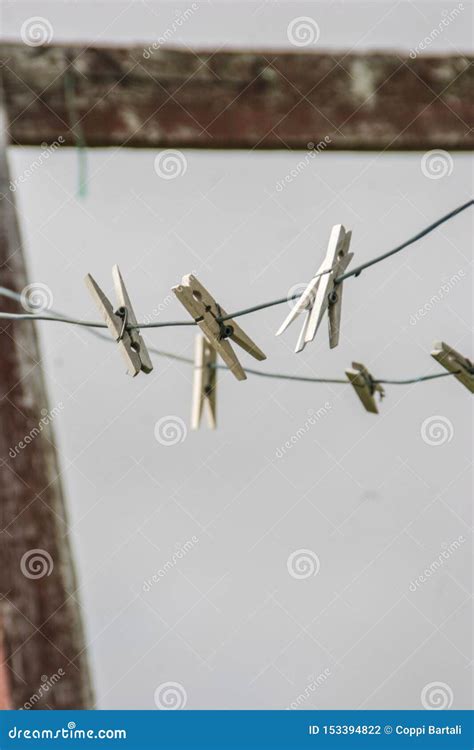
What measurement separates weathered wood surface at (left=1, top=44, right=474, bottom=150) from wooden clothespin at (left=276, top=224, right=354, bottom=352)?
730 mm

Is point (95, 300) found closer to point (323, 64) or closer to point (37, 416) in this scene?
point (37, 416)

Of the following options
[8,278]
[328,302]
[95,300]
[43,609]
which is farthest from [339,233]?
[43,609]

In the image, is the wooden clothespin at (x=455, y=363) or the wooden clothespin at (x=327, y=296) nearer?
the wooden clothespin at (x=327, y=296)

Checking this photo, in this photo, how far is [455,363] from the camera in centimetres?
427

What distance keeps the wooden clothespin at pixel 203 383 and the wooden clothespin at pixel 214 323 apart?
2.31ft

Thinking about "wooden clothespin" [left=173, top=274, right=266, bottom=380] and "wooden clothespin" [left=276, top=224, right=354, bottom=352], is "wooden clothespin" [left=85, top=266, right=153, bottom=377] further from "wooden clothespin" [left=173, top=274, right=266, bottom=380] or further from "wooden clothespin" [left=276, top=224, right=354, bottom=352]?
"wooden clothespin" [left=276, top=224, right=354, bottom=352]

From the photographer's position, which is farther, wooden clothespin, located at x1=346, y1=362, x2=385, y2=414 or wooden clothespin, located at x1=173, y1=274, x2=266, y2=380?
wooden clothespin, located at x1=346, y1=362, x2=385, y2=414

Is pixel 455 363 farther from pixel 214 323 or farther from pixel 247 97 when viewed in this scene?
pixel 247 97

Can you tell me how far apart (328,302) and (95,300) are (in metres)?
0.51

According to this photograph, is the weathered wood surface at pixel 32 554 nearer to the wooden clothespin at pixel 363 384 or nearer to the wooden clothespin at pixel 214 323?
the wooden clothespin at pixel 214 323

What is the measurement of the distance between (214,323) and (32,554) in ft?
2.47

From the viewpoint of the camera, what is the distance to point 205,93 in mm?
4711

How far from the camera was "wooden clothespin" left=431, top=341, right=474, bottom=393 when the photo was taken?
13.9 feet

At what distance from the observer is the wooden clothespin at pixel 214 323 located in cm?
383
